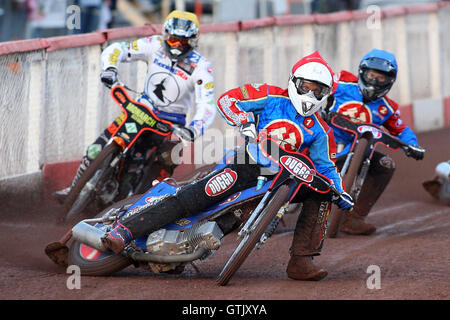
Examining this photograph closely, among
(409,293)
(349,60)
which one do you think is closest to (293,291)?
(409,293)

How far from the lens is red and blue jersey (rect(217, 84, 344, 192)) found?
280 inches

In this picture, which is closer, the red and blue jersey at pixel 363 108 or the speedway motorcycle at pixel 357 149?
the speedway motorcycle at pixel 357 149

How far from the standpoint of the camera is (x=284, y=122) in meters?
7.12

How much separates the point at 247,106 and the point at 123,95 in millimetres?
2227

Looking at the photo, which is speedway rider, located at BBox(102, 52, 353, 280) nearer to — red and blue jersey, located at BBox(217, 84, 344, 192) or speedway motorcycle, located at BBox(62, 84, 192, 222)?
red and blue jersey, located at BBox(217, 84, 344, 192)

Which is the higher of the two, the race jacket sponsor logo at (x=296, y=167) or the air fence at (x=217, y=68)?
the air fence at (x=217, y=68)

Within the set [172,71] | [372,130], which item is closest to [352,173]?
[372,130]

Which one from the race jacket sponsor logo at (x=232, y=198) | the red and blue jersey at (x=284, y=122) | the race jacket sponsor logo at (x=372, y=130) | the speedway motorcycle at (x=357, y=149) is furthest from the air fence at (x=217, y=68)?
the race jacket sponsor logo at (x=232, y=198)

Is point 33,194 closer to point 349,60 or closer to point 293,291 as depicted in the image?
point 293,291

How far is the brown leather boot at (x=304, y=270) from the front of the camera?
23.4ft

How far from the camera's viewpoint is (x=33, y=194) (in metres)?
10.2
